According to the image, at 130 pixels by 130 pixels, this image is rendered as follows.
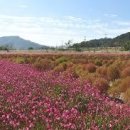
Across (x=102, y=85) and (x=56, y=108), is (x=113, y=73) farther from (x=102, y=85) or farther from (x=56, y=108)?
(x=56, y=108)

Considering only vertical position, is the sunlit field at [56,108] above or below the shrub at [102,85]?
above

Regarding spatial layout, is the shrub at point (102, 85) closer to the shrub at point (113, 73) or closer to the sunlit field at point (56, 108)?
the sunlit field at point (56, 108)

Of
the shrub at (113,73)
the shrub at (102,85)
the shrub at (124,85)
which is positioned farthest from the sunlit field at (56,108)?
the shrub at (113,73)

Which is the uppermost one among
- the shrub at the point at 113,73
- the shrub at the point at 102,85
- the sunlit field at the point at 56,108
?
the sunlit field at the point at 56,108

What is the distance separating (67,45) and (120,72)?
12863 cm

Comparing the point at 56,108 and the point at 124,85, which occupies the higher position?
the point at 56,108

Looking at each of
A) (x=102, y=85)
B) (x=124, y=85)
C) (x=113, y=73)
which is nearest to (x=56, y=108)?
(x=124, y=85)

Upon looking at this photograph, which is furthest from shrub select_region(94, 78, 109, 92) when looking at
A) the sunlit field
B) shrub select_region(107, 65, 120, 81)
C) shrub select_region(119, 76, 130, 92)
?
shrub select_region(107, 65, 120, 81)

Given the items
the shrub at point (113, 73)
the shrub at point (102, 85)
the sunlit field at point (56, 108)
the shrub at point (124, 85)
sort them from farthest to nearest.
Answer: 1. the shrub at point (113, 73)
2. the shrub at point (102, 85)
3. the shrub at point (124, 85)
4. the sunlit field at point (56, 108)

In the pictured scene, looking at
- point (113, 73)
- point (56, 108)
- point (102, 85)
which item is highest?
point (56, 108)

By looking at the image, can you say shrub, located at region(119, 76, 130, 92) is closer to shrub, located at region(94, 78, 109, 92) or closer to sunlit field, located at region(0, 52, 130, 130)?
shrub, located at region(94, 78, 109, 92)

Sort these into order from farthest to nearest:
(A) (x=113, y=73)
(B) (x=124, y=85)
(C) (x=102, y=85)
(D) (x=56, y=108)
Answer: (A) (x=113, y=73)
(C) (x=102, y=85)
(B) (x=124, y=85)
(D) (x=56, y=108)

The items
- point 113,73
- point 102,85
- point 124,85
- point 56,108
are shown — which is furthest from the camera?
point 113,73

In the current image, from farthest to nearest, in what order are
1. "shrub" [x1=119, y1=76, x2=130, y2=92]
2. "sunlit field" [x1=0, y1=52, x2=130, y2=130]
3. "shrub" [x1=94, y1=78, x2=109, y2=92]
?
"shrub" [x1=94, y1=78, x2=109, y2=92] → "shrub" [x1=119, y1=76, x2=130, y2=92] → "sunlit field" [x1=0, y1=52, x2=130, y2=130]
